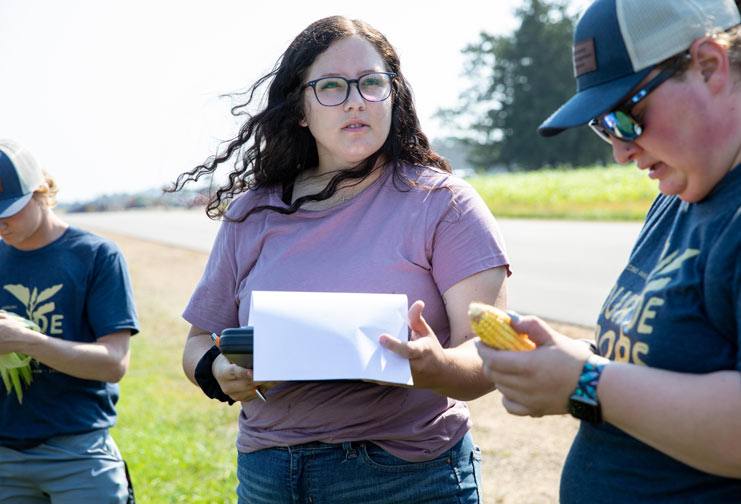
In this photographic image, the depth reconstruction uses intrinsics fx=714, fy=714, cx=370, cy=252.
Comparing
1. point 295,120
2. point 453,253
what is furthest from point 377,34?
point 453,253

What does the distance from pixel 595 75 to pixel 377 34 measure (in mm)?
979

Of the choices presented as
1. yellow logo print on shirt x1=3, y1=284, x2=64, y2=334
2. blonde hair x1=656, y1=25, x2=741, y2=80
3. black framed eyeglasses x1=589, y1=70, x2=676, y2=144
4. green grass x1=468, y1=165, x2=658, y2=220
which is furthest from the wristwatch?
green grass x1=468, y1=165, x2=658, y2=220

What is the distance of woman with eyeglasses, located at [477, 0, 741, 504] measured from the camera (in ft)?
4.29

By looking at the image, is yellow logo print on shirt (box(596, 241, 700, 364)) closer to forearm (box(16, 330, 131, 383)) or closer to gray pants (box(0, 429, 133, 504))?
forearm (box(16, 330, 131, 383))

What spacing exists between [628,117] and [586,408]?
58 cm

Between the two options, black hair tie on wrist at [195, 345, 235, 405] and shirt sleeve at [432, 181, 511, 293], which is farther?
black hair tie on wrist at [195, 345, 235, 405]

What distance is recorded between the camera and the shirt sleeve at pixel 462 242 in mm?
1969

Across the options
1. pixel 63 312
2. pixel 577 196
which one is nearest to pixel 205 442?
pixel 63 312

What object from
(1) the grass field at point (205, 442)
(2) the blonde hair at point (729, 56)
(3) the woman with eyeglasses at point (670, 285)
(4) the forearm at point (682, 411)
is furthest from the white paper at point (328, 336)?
(1) the grass field at point (205, 442)

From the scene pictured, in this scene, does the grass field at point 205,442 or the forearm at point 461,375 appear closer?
the forearm at point 461,375

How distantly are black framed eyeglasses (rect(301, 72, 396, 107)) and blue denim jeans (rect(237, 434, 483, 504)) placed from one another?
3.38 feet

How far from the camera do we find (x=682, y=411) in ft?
4.23

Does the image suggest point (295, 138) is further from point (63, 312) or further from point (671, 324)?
point (671, 324)

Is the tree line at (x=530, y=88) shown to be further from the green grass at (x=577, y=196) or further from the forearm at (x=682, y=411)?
the forearm at (x=682, y=411)
